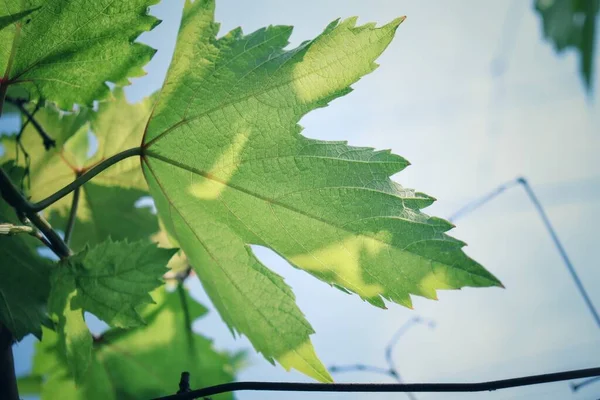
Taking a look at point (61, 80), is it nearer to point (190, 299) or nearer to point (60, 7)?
point (60, 7)

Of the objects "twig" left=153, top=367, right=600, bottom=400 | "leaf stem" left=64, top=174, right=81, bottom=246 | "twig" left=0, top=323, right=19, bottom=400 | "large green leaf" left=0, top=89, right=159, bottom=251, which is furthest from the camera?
"large green leaf" left=0, top=89, right=159, bottom=251

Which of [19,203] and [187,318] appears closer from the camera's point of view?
[19,203]

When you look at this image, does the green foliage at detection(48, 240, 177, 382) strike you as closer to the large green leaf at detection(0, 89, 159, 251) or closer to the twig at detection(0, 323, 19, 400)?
the twig at detection(0, 323, 19, 400)

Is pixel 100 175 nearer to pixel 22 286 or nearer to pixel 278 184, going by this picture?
pixel 22 286

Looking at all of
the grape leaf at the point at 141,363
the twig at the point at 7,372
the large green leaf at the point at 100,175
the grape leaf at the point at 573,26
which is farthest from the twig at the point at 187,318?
the grape leaf at the point at 573,26

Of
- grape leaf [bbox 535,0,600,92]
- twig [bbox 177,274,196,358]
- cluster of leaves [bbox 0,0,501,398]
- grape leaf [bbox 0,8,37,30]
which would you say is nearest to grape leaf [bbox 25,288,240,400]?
twig [bbox 177,274,196,358]

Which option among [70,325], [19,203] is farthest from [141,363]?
[19,203]

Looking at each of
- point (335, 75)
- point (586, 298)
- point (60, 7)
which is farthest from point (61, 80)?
point (586, 298)
